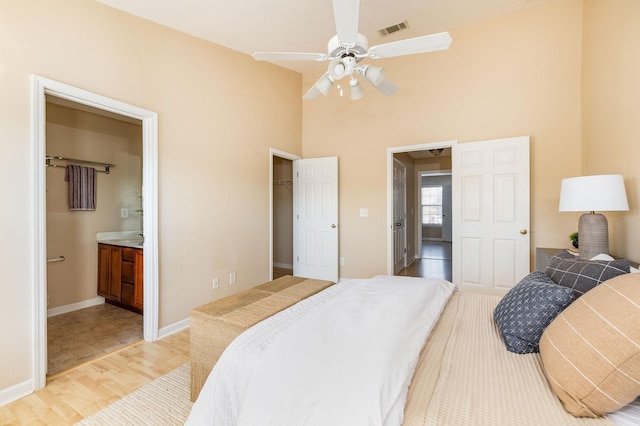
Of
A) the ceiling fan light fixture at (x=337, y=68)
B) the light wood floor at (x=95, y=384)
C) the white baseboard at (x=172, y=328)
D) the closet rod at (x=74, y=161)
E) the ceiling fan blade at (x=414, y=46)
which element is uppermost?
the ceiling fan blade at (x=414, y=46)

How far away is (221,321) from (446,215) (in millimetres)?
9975

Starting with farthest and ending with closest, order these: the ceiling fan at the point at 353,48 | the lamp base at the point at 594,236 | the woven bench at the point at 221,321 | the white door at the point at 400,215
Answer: the white door at the point at 400,215
the lamp base at the point at 594,236
the ceiling fan at the point at 353,48
the woven bench at the point at 221,321

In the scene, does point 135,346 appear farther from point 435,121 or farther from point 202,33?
point 435,121

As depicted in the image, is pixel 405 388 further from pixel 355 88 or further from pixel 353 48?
pixel 355 88

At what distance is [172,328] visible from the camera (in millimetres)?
2916

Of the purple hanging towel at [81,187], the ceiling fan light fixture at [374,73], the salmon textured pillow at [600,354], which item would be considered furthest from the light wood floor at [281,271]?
the salmon textured pillow at [600,354]

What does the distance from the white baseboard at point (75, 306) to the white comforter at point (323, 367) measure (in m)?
3.34

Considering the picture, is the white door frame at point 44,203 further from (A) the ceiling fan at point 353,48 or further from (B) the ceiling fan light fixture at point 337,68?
(B) the ceiling fan light fixture at point 337,68

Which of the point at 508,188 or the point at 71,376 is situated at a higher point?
the point at 508,188

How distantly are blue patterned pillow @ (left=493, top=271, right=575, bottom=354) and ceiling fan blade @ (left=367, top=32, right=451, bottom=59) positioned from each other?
1.54 metres

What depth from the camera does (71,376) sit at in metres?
2.16

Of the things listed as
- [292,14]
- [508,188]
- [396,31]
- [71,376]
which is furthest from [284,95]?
[71,376]

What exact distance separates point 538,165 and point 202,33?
4002mm

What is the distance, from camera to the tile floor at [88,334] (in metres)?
2.43
